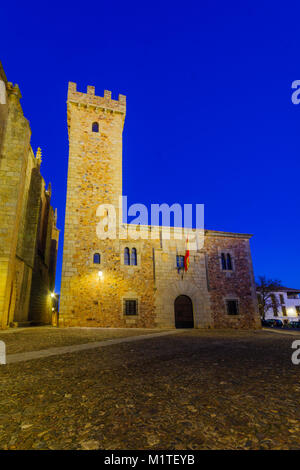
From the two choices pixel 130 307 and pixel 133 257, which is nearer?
pixel 130 307

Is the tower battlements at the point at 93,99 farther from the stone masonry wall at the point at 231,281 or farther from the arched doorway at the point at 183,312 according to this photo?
the arched doorway at the point at 183,312

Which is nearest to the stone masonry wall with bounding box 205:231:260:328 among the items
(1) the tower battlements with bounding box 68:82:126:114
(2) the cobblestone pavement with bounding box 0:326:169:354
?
(2) the cobblestone pavement with bounding box 0:326:169:354

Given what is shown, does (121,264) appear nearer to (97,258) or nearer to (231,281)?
(97,258)

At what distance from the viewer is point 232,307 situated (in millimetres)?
17281

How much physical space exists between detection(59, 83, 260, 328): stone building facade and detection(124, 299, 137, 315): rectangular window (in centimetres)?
6

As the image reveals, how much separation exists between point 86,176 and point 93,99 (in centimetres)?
653

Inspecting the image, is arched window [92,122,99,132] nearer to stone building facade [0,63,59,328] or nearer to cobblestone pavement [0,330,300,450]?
stone building facade [0,63,59,328]

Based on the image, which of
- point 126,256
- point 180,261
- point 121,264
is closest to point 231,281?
point 180,261

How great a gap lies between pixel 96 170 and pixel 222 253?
1155 cm

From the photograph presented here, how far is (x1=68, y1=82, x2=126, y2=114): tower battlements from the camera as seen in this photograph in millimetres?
17453

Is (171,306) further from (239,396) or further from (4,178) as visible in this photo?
(239,396)

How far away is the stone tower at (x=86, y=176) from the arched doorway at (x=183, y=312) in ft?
21.4

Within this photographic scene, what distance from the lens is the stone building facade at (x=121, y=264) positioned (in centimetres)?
1451

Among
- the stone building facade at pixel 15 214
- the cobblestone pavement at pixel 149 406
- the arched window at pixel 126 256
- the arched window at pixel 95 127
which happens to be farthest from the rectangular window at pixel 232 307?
the arched window at pixel 95 127
